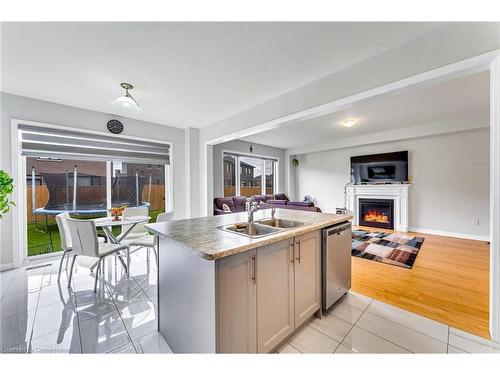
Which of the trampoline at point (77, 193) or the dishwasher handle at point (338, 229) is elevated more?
the trampoline at point (77, 193)

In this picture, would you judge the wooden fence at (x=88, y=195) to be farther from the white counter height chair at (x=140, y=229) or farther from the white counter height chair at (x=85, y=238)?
the white counter height chair at (x=85, y=238)

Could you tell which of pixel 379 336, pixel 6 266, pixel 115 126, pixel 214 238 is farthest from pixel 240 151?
pixel 379 336

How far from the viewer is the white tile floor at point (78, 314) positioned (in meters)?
1.51

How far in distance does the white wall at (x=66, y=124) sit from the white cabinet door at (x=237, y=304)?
3722mm

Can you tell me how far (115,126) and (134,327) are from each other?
3475 mm

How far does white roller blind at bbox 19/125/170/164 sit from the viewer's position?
3070 millimetres

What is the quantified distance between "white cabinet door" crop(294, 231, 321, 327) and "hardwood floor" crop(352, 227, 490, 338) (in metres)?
A: 0.88

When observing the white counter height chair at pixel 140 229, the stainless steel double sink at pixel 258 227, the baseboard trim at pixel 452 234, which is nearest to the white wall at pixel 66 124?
the white counter height chair at pixel 140 229

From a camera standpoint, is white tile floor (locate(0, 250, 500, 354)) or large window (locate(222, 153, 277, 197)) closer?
white tile floor (locate(0, 250, 500, 354))

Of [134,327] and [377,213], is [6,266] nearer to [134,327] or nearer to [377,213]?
[134,327]

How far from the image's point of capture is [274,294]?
1391 mm

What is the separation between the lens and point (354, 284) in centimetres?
243

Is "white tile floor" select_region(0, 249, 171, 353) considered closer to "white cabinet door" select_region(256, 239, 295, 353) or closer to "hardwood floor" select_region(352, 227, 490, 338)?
"white cabinet door" select_region(256, 239, 295, 353)

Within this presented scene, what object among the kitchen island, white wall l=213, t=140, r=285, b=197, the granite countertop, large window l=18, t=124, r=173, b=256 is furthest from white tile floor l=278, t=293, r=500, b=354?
white wall l=213, t=140, r=285, b=197
